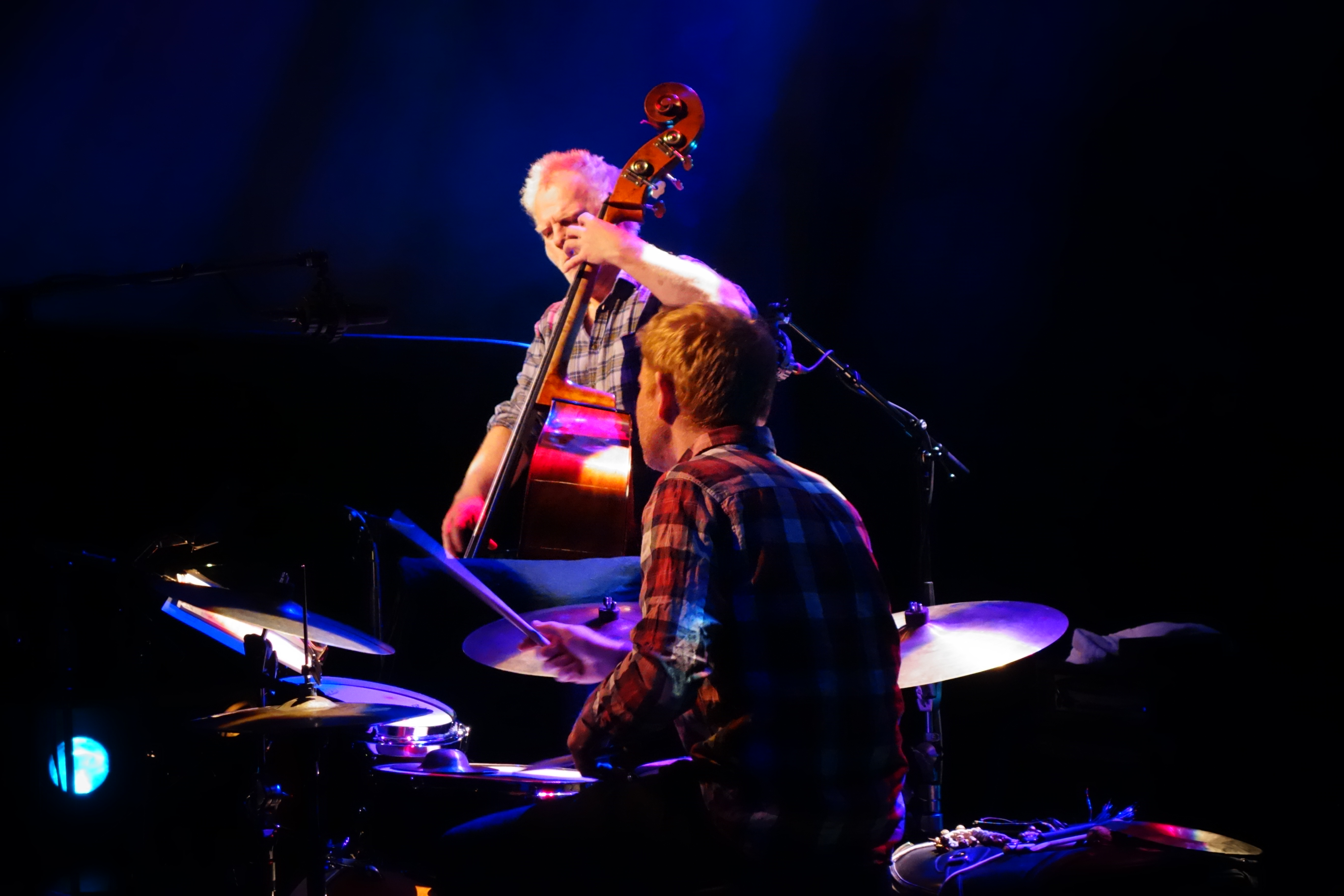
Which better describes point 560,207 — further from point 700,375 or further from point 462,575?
point 462,575

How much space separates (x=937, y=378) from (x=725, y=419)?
2001 millimetres

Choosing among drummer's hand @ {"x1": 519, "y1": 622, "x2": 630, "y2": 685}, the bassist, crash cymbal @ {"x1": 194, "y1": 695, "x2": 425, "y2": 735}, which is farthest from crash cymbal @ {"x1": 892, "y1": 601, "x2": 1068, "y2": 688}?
crash cymbal @ {"x1": 194, "y1": 695, "x2": 425, "y2": 735}

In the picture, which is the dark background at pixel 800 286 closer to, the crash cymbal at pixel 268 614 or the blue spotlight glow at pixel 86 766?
the blue spotlight glow at pixel 86 766

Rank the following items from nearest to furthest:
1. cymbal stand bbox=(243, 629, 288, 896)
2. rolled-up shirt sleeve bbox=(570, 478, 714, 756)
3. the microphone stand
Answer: rolled-up shirt sleeve bbox=(570, 478, 714, 756) < cymbal stand bbox=(243, 629, 288, 896) < the microphone stand

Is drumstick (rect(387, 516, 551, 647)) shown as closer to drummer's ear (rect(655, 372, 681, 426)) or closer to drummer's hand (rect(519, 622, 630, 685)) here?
drummer's hand (rect(519, 622, 630, 685))

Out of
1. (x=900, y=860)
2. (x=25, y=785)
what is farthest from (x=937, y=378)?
(x=25, y=785)

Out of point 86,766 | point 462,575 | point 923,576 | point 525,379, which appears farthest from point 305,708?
point 86,766

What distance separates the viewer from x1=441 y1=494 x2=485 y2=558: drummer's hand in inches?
110

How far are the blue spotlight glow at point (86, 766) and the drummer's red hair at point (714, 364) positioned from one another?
2.74m

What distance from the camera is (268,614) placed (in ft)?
6.44

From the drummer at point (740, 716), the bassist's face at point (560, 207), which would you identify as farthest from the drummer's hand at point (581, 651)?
the bassist's face at point (560, 207)

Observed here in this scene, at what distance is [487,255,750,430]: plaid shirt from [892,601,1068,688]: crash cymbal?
3.41 ft

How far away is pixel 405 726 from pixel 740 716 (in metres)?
1.03

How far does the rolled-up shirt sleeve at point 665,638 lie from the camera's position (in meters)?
1.37
